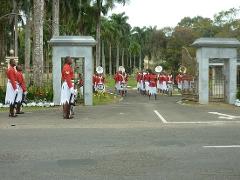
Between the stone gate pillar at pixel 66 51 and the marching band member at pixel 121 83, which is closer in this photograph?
the stone gate pillar at pixel 66 51

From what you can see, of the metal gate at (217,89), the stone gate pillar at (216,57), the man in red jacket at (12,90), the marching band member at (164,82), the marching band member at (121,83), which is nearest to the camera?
the man in red jacket at (12,90)

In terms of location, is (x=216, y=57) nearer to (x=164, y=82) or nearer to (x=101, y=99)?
(x=101, y=99)

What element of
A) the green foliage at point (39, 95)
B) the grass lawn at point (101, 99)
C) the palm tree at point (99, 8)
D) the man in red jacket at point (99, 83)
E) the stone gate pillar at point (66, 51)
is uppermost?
the palm tree at point (99, 8)

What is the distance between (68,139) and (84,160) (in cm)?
246

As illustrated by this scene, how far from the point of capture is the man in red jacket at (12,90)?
1691 cm

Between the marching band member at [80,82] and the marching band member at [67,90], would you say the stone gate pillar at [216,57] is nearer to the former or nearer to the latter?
the marching band member at [80,82]

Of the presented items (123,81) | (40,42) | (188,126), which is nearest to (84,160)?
(188,126)

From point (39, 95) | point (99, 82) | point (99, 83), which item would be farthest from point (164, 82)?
point (39, 95)

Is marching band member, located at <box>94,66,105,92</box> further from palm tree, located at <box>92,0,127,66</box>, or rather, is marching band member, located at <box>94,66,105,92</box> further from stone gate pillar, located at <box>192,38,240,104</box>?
palm tree, located at <box>92,0,127,66</box>

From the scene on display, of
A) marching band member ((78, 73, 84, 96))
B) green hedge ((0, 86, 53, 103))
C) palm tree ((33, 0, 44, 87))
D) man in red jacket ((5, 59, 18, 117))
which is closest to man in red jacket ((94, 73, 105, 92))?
palm tree ((33, 0, 44, 87))

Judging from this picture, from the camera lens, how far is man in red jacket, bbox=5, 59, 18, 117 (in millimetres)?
16914

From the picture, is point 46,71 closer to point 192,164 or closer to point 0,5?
point 192,164

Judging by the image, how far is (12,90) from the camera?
1719cm

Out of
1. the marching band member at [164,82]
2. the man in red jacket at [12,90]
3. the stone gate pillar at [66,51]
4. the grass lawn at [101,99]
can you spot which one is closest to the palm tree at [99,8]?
the marching band member at [164,82]
